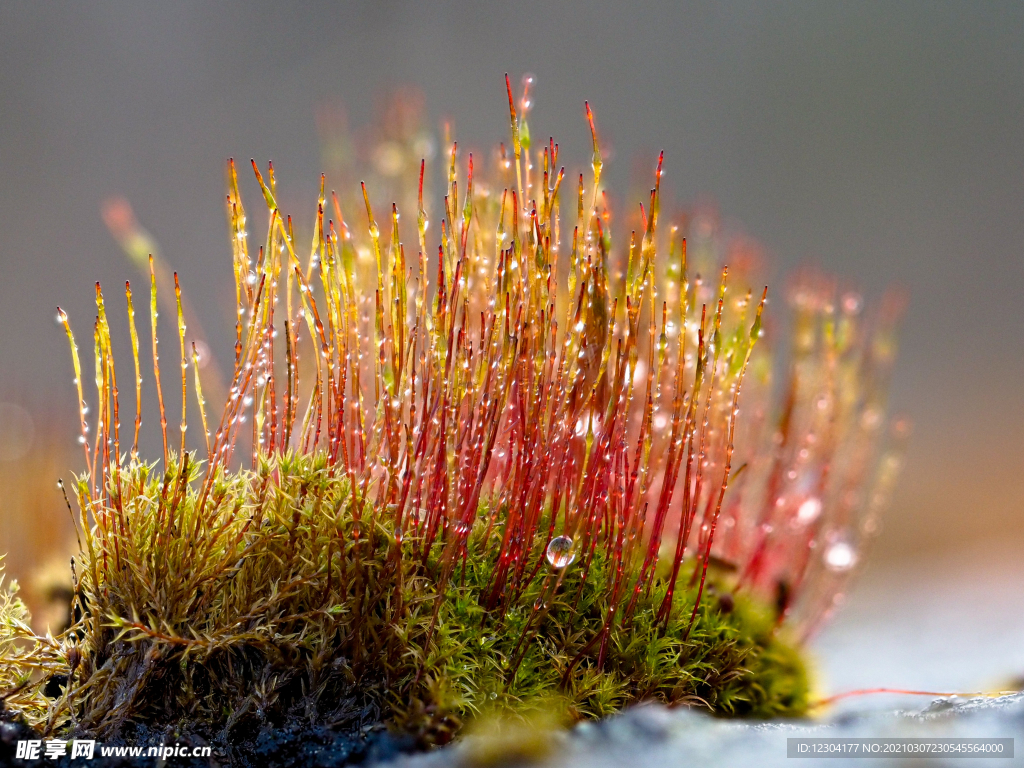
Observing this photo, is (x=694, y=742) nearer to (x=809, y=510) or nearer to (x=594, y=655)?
(x=594, y=655)

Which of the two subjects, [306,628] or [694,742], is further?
[306,628]

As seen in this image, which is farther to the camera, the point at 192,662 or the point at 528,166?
the point at 528,166

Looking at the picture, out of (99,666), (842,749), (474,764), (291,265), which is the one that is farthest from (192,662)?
(842,749)

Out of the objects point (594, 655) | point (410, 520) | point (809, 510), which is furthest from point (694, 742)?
point (809, 510)

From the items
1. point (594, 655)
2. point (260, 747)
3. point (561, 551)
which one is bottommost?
point (260, 747)

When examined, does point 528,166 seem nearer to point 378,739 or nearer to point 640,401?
point 640,401

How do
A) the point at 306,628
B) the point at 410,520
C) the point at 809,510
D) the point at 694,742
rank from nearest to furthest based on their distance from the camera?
the point at 694,742
the point at 306,628
the point at 410,520
the point at 809,510

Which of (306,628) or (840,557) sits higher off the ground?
(840,557)

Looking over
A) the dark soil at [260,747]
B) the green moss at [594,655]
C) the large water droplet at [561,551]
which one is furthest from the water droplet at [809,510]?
the dark soil at [260,747]
